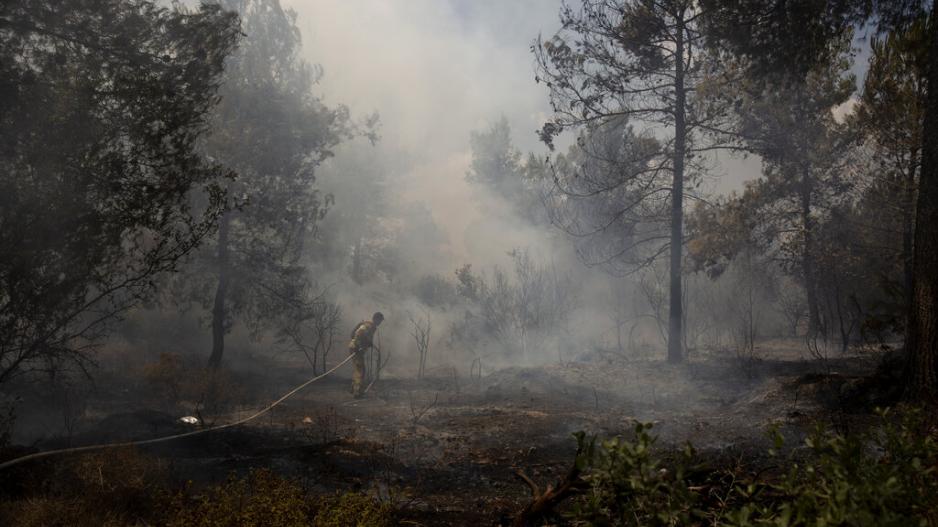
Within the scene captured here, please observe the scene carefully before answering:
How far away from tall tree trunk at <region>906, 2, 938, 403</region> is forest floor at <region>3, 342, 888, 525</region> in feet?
Answer: 2.94

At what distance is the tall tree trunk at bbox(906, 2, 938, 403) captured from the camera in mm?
5816

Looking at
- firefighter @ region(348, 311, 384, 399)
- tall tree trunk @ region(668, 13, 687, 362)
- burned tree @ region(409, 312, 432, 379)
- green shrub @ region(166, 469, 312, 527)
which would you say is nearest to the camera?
green shrub @ region(166, 469, 312, 527)

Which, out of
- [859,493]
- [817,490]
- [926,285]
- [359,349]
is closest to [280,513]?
[817,490]

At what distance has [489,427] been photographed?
8.54 m

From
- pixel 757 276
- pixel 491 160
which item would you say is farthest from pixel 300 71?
pixel 757 276

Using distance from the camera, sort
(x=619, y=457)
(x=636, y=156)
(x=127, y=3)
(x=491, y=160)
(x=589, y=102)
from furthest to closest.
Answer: (x=491, y=160), (x=636, y=156), (x=589, y=102), (x=127, y=3), (x=619, y=457)

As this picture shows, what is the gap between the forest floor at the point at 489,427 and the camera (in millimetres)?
5730

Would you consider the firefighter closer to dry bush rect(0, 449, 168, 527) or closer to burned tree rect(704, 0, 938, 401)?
dry bush rect(0, 449, 168, 527)

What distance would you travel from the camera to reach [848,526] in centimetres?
195

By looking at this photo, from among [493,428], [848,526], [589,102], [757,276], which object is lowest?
[493,428]

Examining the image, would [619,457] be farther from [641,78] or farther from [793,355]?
[793,355]

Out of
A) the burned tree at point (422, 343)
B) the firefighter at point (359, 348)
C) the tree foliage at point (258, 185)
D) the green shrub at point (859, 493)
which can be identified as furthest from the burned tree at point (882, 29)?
the tree foliage at point (258, 185)

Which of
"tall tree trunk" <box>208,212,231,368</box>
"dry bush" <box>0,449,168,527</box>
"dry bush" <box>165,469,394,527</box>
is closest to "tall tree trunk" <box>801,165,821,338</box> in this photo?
"tall tree trunk" <box>208,212,231,368</box>

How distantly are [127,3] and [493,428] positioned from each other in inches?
289
